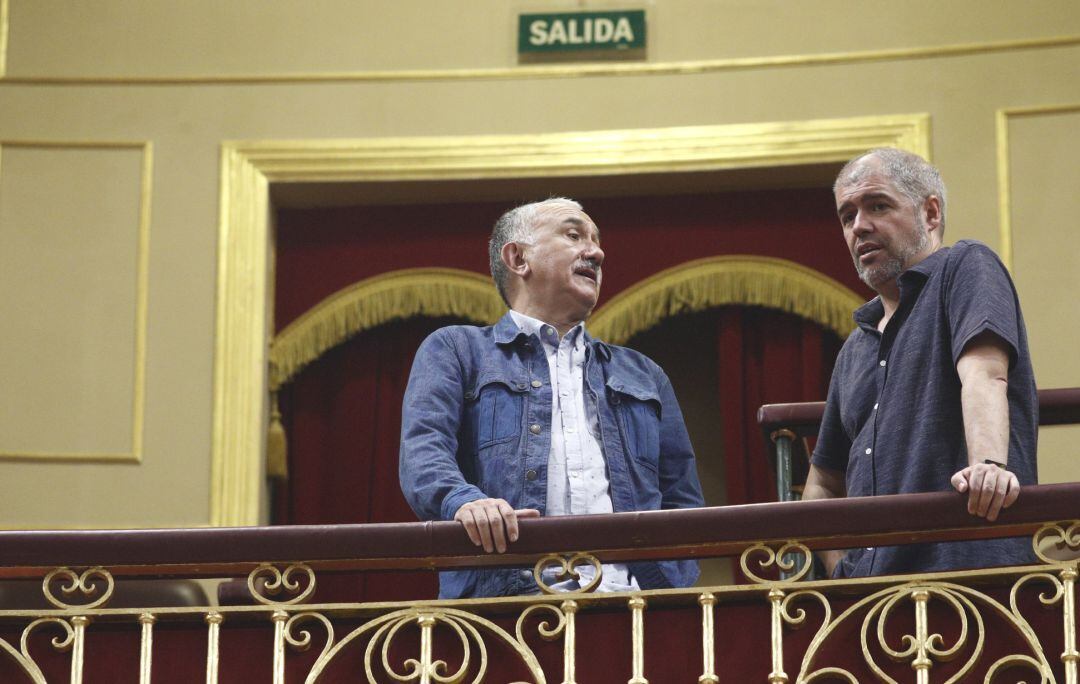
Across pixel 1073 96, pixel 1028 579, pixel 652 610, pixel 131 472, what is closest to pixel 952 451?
pixel 1028 579

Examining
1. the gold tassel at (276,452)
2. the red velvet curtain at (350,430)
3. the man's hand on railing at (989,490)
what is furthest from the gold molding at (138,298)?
the man's hand on railing at (989,490)

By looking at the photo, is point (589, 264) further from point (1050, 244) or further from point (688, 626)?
point (1050, 244)

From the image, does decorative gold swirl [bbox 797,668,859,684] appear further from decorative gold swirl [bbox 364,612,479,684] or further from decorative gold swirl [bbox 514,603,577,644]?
decorative gold swirl [bbox 364,612,479,684]

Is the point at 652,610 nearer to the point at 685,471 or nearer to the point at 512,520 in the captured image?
the point at 512,520

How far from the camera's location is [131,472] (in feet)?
19.5

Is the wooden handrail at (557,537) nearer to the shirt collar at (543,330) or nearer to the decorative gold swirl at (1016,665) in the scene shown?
the decorative gold swirl at (1016,665)

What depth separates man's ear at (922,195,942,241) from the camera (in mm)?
3525

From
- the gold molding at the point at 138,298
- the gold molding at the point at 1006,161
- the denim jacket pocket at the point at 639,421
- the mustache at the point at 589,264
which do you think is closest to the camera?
the denim jacket pocket at the point at 639,421

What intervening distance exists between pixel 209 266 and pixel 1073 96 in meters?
2.83

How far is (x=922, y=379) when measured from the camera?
328 centimetres

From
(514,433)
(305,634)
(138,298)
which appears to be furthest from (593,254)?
(138,298)

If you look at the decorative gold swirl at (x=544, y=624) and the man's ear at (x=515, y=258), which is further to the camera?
the man's ear at (x=515, y=258)

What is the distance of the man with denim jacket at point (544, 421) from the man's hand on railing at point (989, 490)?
25.7 inches

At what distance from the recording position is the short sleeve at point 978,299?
10.4ft
